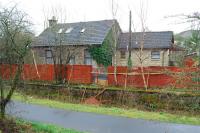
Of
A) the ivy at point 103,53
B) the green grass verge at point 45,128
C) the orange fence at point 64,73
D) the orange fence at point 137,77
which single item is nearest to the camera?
the green grass verge at point 45,128

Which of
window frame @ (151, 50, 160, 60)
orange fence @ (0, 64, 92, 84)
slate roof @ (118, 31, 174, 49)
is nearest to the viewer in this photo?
orange fence @ (0, 64, 92, 84)

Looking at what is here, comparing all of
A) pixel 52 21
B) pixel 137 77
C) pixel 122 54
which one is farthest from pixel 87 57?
pixel 137 77

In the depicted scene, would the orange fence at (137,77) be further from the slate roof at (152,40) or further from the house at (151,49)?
the slate roof at (152,40)

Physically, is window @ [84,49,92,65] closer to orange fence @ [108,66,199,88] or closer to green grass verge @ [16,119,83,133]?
orange fence @ [108,66,199,88]

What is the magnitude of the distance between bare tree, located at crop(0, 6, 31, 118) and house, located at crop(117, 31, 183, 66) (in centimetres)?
2252

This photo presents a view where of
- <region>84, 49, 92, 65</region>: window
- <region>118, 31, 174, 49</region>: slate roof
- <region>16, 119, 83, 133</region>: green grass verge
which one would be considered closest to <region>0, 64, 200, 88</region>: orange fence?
<region>16, 119, 83, 133</region>: green grass verge

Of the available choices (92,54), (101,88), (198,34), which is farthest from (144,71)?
(198,34)

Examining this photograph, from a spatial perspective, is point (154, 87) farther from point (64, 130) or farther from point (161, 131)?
point (64, 130)

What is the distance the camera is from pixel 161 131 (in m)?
11.7

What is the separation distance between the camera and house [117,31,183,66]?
3488 centimetres

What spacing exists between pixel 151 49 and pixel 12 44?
25.4 m

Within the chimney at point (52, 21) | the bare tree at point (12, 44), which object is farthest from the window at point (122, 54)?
the bare tree at point (12, 44)

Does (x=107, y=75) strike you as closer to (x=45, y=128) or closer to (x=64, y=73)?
(x=64, y=73)

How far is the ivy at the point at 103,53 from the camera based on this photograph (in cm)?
3377
